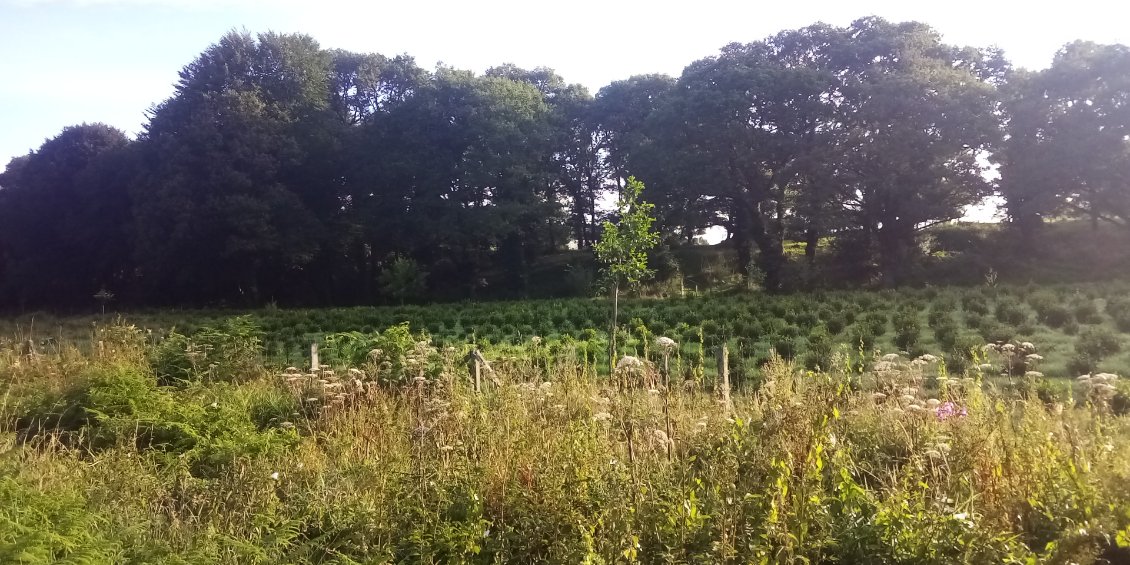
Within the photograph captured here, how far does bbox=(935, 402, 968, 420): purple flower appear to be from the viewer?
467cm

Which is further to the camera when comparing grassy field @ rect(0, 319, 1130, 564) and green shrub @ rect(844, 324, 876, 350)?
green shrub @ rect(844, 324, 876, 350)

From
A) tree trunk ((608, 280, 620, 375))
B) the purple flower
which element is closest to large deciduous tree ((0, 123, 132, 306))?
tree trunk ((608, 280, 620, 375))

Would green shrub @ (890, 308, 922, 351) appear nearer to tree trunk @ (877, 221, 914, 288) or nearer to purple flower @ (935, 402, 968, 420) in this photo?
purple flower @ (935, 402, 968, 420)

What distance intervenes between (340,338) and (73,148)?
31.4 meters

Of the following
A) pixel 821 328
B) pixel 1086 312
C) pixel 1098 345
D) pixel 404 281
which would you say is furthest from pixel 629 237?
pixel 404 281

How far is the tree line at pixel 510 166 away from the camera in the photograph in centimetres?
2631

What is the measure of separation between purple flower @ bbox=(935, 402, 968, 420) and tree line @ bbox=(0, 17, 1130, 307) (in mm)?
23341

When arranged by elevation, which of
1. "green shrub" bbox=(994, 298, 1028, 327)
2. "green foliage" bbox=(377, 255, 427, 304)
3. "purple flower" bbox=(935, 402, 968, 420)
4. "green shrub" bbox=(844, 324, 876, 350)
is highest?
"green foliage" bbox=(377, 255, 427, 304)

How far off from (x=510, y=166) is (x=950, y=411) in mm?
28241

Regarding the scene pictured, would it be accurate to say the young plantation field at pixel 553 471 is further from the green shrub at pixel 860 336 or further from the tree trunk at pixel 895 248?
the tree trunk at pixel 895 248

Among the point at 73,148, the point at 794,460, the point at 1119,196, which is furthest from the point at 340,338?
the point at 73,148

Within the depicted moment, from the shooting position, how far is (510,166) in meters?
31.9

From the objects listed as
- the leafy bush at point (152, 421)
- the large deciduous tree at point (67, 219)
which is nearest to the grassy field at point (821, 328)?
the leafy bush at point (152, 421)

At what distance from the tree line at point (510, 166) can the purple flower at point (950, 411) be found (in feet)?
76.6
